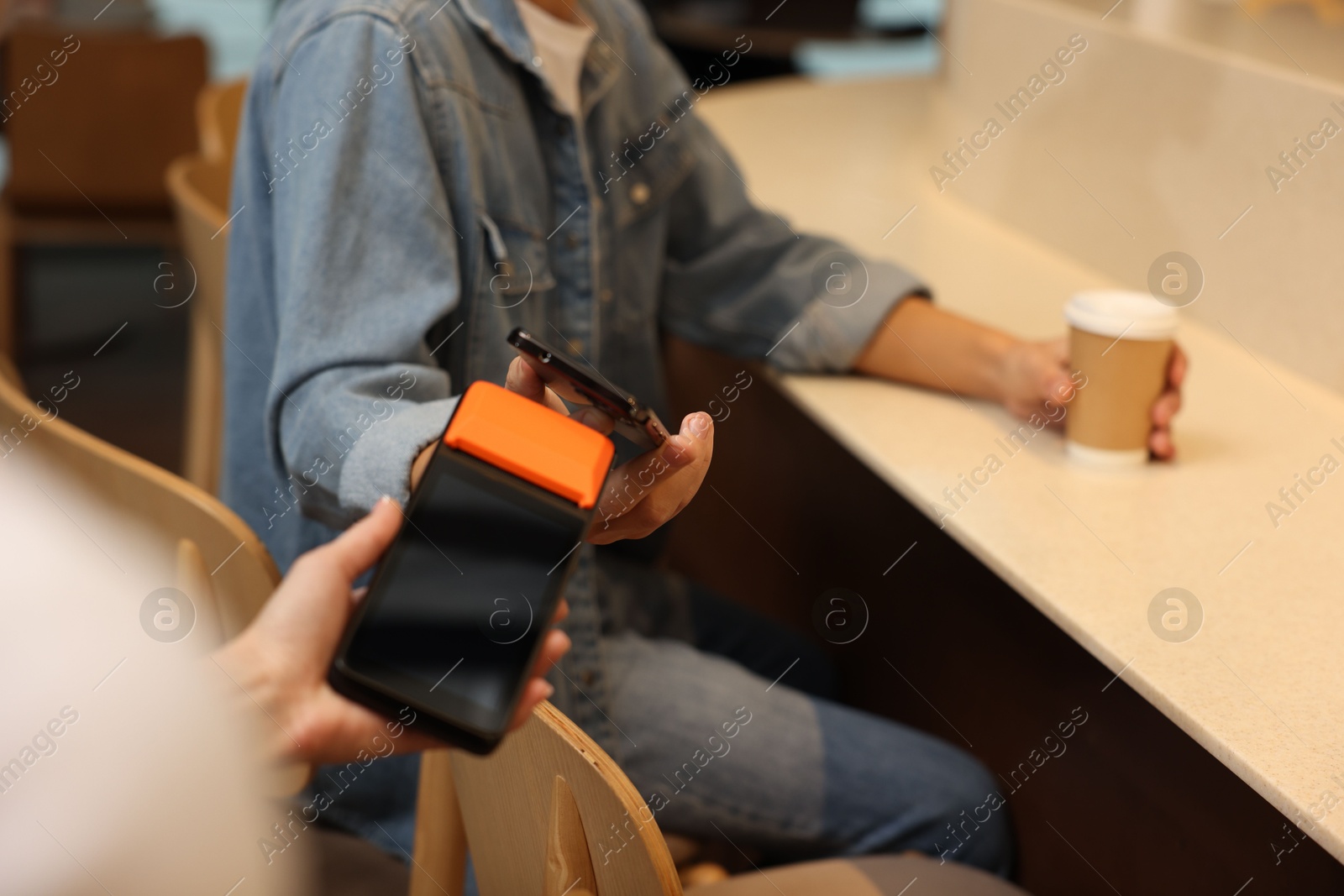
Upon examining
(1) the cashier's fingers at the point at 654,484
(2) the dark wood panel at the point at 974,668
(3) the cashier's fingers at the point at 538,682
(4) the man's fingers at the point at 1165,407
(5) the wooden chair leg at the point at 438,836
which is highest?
(3) the cashier's fingers at the point at 538,682

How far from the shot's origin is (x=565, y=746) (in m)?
0.48

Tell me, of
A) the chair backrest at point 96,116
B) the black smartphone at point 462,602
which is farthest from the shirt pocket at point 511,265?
the chair backrest at point 96,116

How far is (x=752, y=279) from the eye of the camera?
3.42 feet

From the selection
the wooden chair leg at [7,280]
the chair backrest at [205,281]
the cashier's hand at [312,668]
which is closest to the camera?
the cashier's hand at [312,668]

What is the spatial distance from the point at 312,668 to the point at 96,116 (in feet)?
7.26

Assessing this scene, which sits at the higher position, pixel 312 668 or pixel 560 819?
pixel 312 668

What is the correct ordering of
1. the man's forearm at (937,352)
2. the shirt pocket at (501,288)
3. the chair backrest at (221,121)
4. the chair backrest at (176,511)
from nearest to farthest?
the chair backrest at (176,511) < the shirt pocket at (501,288) < the man's forearm at (937,352) < the chair backrest at (221,121)

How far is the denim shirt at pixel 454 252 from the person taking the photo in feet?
2.18

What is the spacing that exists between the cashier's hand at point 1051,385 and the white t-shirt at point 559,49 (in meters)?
0.41

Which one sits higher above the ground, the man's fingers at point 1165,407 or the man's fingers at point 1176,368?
the man's fingers at point 1176,368

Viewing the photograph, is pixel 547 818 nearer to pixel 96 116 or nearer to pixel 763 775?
pixel 763 775

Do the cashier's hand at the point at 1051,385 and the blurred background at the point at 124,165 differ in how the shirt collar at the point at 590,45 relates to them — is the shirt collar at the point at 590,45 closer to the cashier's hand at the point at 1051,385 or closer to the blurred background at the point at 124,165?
the cashier's hand at the point at 1051,385

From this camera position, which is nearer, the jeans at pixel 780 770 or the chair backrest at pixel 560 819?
the chair backrest at pixel 560 819

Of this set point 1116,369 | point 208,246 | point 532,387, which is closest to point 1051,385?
point 1116,369
